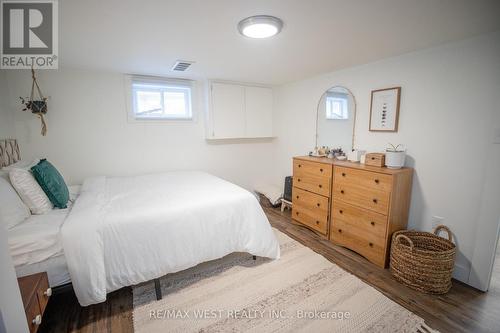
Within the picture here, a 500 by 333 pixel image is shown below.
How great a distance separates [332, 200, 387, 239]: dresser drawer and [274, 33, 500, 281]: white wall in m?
0.45

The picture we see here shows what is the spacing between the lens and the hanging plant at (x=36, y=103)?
2.56 metres

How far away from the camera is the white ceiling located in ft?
4.69

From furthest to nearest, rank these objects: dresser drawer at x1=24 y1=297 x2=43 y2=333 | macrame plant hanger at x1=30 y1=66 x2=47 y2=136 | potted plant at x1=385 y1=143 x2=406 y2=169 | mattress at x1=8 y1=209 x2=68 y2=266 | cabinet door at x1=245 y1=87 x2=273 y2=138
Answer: cabinet door at x1=245 y1=87 x2=273 y2=138, macrame plant hanger at x1=30 y1=66 x2=47 y2=136, potted plant at x1=385 y1=143 x2=406 y2=169, mattress at x1=8 y1=209 x2=68 y2=266, dresser drawer at x1=24 y1=297 x2=43 y2=333

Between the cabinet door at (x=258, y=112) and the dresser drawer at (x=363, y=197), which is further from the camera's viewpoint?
the cabinet door at (x=258, y=112)

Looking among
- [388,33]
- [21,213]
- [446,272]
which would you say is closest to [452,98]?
[388,33]

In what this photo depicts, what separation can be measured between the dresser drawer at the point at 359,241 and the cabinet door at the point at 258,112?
2.16m

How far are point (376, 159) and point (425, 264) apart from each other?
3.53 ft

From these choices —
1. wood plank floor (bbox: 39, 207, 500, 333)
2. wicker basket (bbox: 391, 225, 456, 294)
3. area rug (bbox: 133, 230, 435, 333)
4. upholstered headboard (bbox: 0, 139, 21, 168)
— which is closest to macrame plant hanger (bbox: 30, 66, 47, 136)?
upholstered headboard (bbox: 0, 139, 21, 168)

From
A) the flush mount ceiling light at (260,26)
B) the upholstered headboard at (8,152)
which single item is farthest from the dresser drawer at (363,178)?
the upholstered headboard at (8,152)

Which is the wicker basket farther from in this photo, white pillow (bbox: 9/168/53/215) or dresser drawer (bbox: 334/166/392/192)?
white pillow (bbox: 9/168/53/215)

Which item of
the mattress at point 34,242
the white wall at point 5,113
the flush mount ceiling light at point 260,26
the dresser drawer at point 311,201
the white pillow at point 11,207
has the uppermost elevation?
the flush mount ceiling light at point 260,26

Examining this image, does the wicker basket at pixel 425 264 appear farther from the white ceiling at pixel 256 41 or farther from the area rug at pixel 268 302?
the white ceiling at pixel 256 41

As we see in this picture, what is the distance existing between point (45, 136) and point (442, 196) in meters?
4.52

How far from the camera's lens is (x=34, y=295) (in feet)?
4.03
